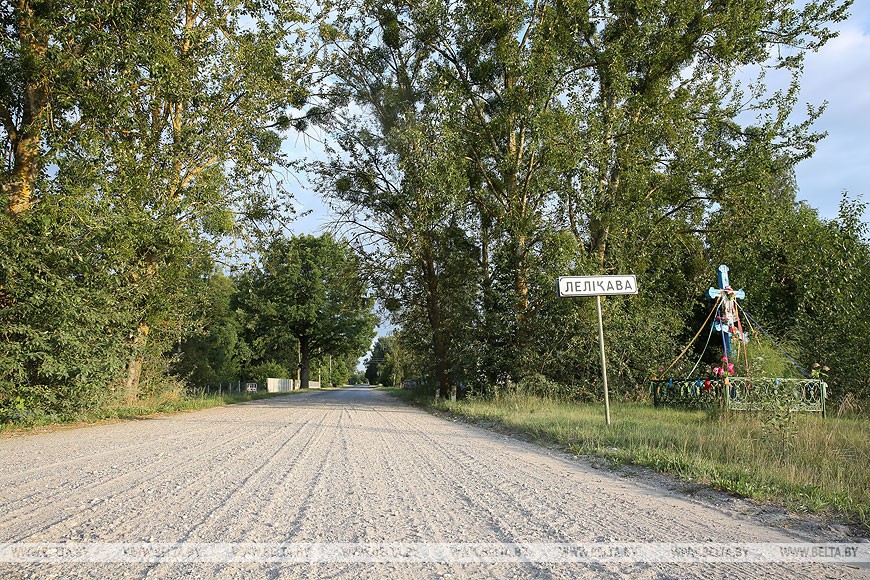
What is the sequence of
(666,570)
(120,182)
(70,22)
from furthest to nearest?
(120,182) < (70,22) < (666,570)

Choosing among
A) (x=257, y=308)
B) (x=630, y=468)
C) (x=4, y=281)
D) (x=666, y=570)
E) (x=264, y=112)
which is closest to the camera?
(x=666, y=570)

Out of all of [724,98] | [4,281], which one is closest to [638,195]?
[724,98]

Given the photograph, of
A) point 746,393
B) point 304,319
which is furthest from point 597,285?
point 304,319

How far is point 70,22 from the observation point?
12.1 metres

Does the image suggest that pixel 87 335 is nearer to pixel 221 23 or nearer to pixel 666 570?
pixel 221 23

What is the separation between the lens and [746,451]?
6688mm

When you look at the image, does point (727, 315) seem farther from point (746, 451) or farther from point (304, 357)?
point (304, 357)

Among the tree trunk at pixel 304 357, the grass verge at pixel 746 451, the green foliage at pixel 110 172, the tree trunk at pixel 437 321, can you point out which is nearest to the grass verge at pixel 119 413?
the green foliage at pixel 110 172

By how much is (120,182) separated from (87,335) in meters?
3.92

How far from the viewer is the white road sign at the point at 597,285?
9969 millimetres

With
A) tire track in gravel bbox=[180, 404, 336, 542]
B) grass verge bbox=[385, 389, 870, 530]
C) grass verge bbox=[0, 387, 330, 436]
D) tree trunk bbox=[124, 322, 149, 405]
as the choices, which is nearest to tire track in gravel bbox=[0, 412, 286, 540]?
tire track in gravel bbox=[180, 404, 336, 542]

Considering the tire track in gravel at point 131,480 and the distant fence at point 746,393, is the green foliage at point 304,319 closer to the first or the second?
the distant fence at point 746,393

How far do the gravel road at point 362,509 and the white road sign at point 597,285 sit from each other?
346 centimetres

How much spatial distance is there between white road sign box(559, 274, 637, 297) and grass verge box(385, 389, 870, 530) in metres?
2.48
